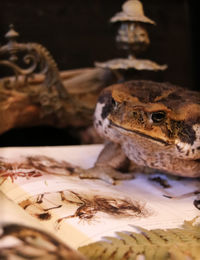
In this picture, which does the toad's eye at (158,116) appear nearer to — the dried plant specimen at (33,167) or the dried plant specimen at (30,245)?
the dried plant specimen at (33,167)

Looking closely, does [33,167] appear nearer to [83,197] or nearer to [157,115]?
[83,197]

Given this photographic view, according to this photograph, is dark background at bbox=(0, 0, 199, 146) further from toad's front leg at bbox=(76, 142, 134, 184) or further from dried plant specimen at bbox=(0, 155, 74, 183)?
toad's front leg at bbox=(76, 142, 134, 184)

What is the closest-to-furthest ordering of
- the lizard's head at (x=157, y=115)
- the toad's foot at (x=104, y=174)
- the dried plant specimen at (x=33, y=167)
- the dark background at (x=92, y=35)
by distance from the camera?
the lizard's head at (x=157, y=115) < the dried plant specimen at (x=33, y=167) < the toad's foot at (x=104, y=174) < the dark background at (x=92, y=35)

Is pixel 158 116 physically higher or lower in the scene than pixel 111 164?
higher

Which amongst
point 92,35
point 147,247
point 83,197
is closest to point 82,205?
point 83,197

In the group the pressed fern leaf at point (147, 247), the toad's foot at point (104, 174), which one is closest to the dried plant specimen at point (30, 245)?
the pressed fern leaf at point (147, 247)

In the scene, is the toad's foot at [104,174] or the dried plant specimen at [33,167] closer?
the dried plant specimen at [33,167]
